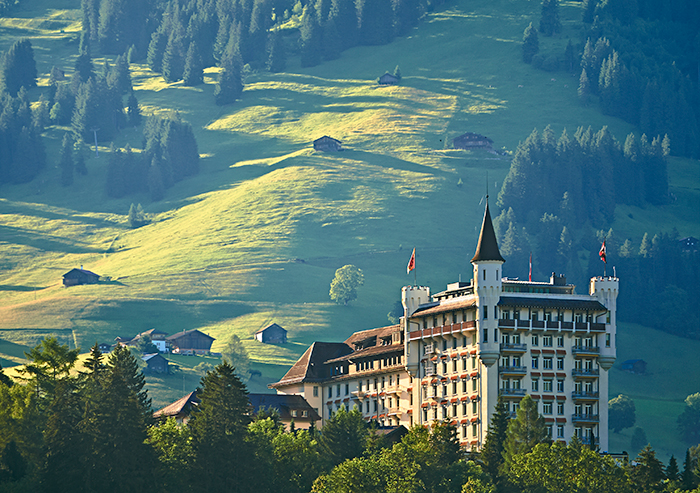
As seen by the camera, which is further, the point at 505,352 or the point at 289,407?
the point at 289,407

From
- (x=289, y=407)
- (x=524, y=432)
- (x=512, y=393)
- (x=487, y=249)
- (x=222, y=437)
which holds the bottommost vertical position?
(x=289, y=407)

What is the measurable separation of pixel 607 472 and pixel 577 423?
933 inches

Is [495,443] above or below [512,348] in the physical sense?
below

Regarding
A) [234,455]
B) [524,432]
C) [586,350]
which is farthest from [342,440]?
[586,350]

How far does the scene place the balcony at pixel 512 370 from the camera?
139500mm

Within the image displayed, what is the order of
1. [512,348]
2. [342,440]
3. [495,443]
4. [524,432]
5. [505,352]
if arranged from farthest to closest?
[505,352] < [512,348] < [342,440] < [495,443] < [524,432]

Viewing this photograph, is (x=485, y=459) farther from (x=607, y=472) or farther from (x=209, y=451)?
(x=209, y=451)

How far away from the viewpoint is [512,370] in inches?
5507

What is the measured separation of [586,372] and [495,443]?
21.5m

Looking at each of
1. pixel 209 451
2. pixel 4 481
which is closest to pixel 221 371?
pixel 209 451

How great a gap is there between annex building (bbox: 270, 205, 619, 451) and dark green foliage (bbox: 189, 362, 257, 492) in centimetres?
2540

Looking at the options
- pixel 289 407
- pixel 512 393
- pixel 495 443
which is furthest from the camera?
pixel 289 407

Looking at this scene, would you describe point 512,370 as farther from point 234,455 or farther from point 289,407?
point 234,455

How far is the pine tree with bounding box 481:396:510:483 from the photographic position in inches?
4865
